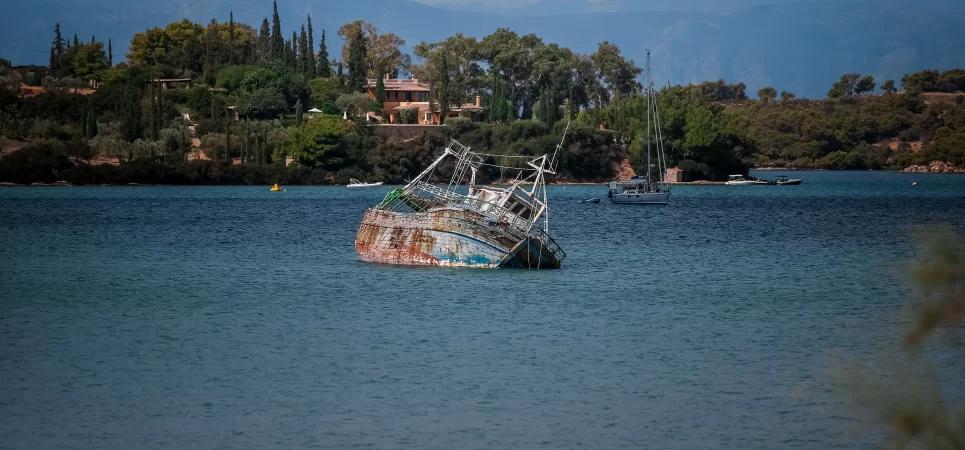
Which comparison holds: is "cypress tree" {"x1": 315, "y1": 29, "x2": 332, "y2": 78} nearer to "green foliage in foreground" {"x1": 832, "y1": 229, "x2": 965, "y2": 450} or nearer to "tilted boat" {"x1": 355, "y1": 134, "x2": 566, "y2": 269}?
"tilted boat" {"x1": 355, "y1": 134, "x2": 566, "y2": 269}

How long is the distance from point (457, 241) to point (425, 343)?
40.8 feet

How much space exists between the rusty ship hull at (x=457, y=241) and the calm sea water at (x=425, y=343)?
0.60 m

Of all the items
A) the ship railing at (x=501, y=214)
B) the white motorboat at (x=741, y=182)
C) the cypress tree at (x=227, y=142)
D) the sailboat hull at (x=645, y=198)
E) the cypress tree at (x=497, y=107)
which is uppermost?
the cypress tree at (x=497, y=107)

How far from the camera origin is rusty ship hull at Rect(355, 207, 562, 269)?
41.2 metres

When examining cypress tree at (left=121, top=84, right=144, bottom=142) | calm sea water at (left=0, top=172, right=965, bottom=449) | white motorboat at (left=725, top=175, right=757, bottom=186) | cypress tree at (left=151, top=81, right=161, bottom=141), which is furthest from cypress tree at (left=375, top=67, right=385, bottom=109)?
calm sea water at (left=0, top=172, right=965, bottom=449)

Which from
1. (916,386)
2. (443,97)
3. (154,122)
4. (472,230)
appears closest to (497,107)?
(443,97)

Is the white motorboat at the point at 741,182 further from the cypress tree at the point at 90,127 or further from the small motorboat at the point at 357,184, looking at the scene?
the cypress tree at the point at 90,127

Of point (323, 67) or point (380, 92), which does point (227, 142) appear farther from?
point (323, 67)

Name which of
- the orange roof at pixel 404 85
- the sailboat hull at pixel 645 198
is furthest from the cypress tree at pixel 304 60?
the sailboat hull at pixel 645 198

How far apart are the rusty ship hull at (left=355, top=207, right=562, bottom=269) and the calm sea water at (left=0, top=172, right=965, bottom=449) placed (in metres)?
0.60

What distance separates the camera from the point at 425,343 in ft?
96.6

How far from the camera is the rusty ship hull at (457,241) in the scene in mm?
41219

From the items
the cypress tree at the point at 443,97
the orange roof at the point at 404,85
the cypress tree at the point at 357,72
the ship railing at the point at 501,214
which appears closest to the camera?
the ship railing at the point at 501,214

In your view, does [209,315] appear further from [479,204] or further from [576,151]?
[576,151]
